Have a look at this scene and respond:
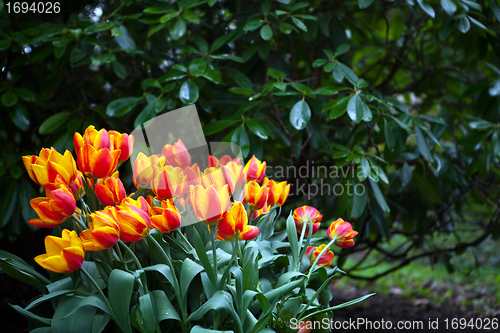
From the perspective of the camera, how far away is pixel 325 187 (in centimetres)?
152

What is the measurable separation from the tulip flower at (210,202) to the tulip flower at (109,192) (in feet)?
0.43

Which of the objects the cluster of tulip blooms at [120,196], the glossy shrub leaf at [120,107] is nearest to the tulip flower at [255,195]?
the cluster of tulip blooms at [120,196]

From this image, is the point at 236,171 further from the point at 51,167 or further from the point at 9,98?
the point at 9,98

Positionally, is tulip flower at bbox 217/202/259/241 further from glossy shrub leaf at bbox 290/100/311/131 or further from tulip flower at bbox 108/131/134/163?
glossy shrub leaf at bbox 290/100/311/131

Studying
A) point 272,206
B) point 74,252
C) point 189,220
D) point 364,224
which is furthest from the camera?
point 364,224

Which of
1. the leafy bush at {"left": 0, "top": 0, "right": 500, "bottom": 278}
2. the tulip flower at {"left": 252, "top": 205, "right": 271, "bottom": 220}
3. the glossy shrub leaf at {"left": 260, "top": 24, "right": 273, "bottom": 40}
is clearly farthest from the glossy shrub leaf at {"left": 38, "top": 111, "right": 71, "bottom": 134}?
the tulip flower at {"left": 252, "top": 205, "right": 271, "bottom": 220}

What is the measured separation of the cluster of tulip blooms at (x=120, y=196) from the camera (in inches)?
18.2

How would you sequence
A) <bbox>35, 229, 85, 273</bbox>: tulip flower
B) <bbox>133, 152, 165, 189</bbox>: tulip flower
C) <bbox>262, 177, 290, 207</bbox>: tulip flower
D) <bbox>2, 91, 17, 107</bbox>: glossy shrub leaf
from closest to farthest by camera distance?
<bbox>35, 229, 85, 273</bbox>: tulip flower
<bbox>133, 152, 165, 189</bbox>: tulip flower
<bbox>262, 177, 290, 207</bbox>: tulip flower
<bbox>2, 91, 17, 107</bbox>: glossy shrub leaf

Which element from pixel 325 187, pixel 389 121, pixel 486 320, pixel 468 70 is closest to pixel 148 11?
pixel 389 121

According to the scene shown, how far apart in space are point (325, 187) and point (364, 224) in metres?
0.26

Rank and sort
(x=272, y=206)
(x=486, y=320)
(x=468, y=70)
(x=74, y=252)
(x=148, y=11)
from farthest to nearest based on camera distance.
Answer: (x=468, y=70) < (x=486, y=320) < (x=148, y=11) < (x=272, y=206) < (x=74, y=252)

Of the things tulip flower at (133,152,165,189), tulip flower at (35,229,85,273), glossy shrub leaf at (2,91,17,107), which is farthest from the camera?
glossy shrub leaf at (2,91,17,107)

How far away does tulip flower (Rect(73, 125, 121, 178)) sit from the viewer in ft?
1.68

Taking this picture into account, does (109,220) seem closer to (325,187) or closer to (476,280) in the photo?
(325,187)
